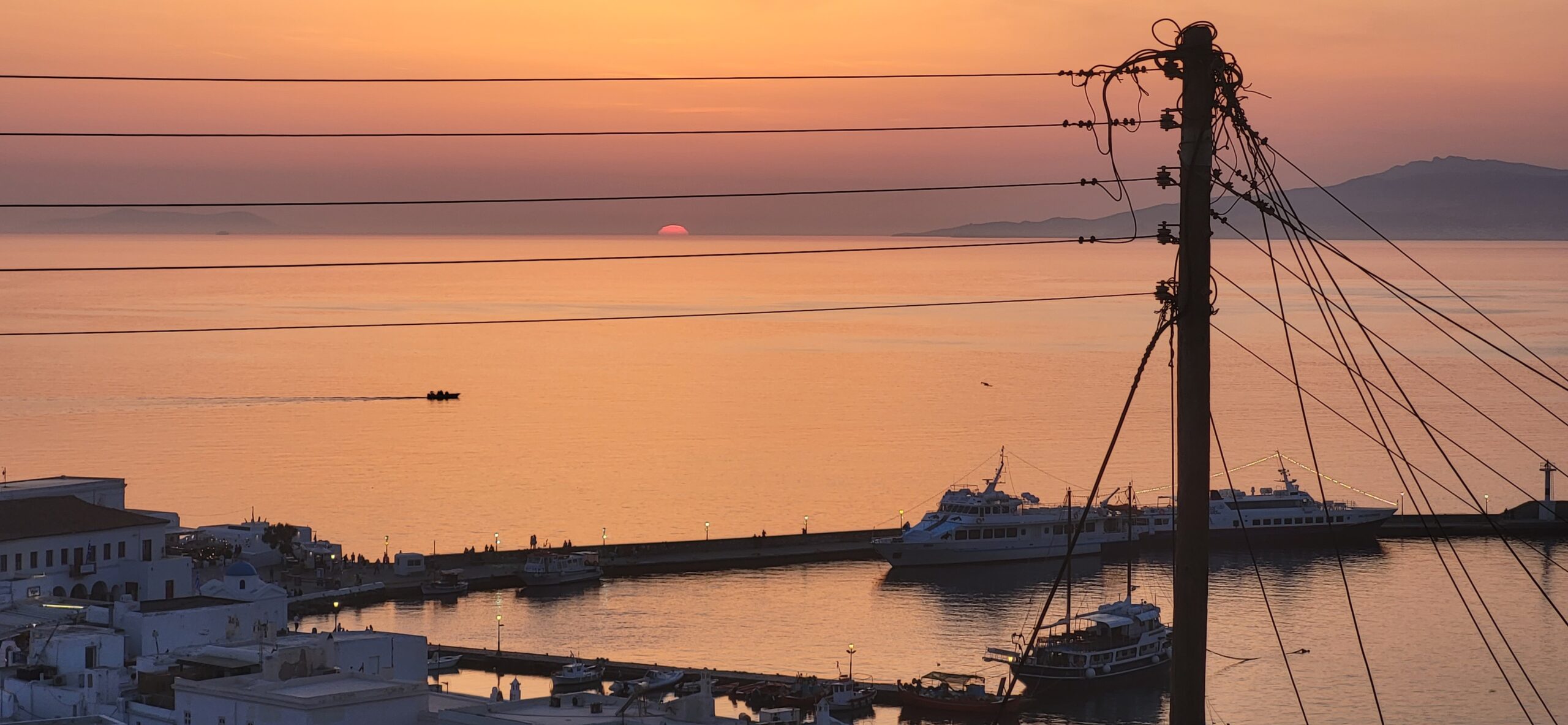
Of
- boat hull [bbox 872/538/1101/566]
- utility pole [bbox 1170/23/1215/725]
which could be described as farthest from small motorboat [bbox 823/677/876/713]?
utility pole [bbox 1170/23/1215/725]

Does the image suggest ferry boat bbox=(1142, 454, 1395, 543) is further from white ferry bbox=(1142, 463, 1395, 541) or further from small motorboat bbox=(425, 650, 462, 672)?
small motorboat bbox=(425, 650, 462, 672)

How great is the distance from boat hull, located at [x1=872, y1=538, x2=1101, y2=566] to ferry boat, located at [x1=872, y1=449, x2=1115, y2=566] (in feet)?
0.05

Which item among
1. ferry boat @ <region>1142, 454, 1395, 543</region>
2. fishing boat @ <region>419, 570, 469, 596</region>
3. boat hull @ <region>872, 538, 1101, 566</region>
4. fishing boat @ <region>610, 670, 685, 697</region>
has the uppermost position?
ferry boat @ <region>1142, 454, 1395, 543</region>

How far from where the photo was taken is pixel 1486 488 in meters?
51.9

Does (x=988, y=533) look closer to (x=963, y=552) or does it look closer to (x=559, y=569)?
(x=963, y=552)

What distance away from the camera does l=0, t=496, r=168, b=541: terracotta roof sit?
93.3 feet

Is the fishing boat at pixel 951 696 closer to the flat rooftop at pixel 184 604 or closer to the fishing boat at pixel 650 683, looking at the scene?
the fishing boat at pixel 650 683

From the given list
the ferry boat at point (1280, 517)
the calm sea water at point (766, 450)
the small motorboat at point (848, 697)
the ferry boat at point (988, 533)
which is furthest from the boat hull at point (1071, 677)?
the ferry boat at point (1280, 517)

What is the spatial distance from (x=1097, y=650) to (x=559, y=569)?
13.5 m

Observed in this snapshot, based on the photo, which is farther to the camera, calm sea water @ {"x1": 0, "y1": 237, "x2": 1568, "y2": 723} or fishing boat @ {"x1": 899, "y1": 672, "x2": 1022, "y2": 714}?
calm sea water @ {"x1": 0, "y1": 237, "x2": 1568, "y2": 723}

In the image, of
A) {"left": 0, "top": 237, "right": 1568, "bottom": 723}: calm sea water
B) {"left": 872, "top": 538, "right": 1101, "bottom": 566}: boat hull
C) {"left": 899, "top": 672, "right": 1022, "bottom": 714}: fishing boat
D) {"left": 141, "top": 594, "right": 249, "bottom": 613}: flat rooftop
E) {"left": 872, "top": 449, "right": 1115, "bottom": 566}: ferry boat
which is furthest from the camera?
{"left": 872, "top": 449, "right": 1115, "bottom": 566}: ferry boat

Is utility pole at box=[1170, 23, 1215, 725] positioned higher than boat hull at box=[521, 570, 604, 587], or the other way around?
utility pole at box=[1170, 23, 1215, 725]

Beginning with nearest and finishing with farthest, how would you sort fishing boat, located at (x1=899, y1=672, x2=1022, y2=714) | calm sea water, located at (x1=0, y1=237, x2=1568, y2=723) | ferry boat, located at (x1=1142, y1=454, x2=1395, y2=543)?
1. fishing boat, located at (x1=899, y1=672, x2=1022, y2=714)
2. calm sea water, located at (x1=0, y1=237, x2=1568, y2=723)
3. ferry boat, located at (x1=1142, y1=454, x2=1395, y2=543)

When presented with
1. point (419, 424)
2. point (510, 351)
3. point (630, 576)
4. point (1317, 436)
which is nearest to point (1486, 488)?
point (1317, 436)
